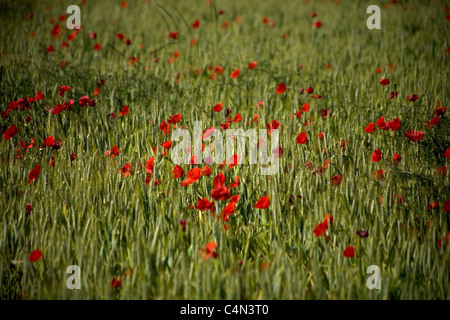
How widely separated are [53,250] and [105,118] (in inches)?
58.0

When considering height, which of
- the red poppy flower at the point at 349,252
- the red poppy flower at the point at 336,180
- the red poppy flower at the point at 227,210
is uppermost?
the red poppy flower at the point at 336,180

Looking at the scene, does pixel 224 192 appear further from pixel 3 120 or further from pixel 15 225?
pixel 3 120

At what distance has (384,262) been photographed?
1.53 m

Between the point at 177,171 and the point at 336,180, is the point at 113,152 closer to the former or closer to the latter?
the point at 177,171

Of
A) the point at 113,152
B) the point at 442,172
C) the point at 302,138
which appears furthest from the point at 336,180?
the point at 113,152

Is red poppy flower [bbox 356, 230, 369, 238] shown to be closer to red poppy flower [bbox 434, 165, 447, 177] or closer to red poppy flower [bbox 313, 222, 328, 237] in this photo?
red poppy flower [bbox 313, 222, 328, 237]

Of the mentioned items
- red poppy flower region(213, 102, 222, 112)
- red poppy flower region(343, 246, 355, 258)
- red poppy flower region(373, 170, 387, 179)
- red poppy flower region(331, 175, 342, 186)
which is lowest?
red poppy flower region(343, 246, 355, 258)

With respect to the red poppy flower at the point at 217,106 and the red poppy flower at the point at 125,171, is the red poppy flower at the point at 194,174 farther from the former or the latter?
the red poppy flower at the point at 217,106

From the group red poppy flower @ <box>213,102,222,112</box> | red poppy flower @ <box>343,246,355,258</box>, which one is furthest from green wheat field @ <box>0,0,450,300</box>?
red poppy flower @ <box>213,102,222,112</box>

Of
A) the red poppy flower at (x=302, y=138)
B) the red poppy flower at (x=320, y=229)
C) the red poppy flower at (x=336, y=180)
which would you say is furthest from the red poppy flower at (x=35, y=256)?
the red poppy flower at (x=302, y=138)

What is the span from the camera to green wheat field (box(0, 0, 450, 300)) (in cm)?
144

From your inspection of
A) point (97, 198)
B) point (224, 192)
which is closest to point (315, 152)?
point (224, 192)

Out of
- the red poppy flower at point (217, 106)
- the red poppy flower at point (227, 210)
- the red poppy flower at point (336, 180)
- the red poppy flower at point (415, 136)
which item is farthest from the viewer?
the red poppy flower at point (217, 106)

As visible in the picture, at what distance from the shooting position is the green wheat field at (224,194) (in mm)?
1441
